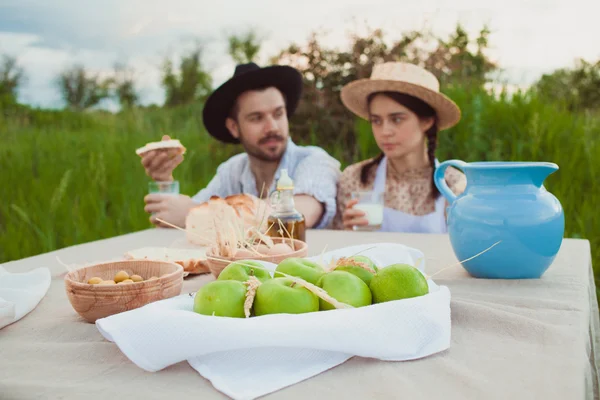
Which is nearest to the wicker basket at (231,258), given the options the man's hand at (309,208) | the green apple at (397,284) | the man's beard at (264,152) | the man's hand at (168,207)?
the green apple at (397,284)

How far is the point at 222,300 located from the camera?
0.92 m

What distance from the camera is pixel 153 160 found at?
2.55 m

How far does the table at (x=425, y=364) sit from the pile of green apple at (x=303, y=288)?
11 cm

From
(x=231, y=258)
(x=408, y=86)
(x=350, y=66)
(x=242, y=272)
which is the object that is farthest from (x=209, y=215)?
(x=350, y=66)

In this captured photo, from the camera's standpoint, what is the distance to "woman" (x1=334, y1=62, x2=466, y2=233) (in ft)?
8.75

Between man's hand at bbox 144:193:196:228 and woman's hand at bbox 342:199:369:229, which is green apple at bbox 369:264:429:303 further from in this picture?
man's hand at bbox 144:193:196:228

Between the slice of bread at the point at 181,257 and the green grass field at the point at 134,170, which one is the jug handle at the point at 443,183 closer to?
the slice of bread at the point at 181,257

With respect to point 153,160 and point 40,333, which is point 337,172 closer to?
point 153,160

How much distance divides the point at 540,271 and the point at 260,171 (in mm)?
2054

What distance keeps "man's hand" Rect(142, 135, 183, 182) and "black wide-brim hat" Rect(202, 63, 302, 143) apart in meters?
0.65

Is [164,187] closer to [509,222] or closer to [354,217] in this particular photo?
[354,217]

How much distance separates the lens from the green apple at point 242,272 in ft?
3.29

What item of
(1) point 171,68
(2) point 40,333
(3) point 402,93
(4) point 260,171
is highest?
(1) point 171,68

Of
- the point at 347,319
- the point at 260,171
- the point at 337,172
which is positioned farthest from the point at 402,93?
the point at 347,319
